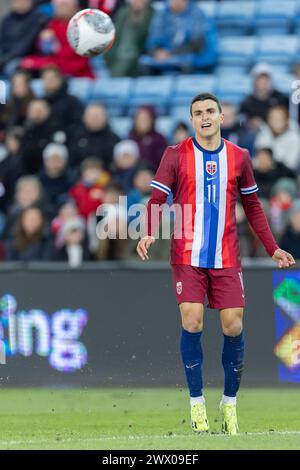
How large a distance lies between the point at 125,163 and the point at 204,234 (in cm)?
648

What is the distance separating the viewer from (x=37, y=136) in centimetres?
1538

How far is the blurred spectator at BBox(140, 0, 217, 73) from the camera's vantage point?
51.5 feet

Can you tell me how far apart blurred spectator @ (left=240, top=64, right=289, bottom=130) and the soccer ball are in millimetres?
3562

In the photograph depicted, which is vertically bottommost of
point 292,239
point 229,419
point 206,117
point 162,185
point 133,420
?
point 133,420

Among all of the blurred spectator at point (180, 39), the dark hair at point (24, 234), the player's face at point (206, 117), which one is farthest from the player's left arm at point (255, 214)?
the blurred spectator at point (180, 39)

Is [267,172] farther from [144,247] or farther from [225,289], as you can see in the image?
[144,247]

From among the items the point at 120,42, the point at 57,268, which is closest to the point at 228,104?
the point at 120,42

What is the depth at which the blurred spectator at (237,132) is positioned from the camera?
14398mm

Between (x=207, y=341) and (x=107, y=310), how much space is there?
0.99 metres

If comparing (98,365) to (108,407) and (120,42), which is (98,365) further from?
(120,42)

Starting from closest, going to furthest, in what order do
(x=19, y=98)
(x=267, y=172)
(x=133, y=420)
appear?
(x=133, y=420) → (x=267, y=172) → (x=19, y=98)

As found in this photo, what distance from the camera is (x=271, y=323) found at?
1165 centimetres

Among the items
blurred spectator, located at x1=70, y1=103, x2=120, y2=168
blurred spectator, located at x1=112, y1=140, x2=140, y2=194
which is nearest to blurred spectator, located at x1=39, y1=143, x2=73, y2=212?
blurred spectator, located at x1=70, y1=103, x2=120, y2=168

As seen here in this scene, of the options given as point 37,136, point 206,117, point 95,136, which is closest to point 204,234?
point 206,117
